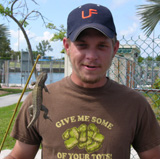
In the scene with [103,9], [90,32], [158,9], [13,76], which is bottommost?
[13,76]

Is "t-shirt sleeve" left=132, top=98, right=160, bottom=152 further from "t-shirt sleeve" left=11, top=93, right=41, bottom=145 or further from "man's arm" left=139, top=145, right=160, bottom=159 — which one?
"t-shirt sleeve" left=11, top=93, right=41, bottom=145

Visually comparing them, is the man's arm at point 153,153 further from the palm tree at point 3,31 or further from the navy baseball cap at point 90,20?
the palm tree at point 3,31

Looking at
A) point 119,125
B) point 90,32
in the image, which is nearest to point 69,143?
point 119,125

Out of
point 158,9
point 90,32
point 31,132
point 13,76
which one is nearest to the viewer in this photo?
point 90,32

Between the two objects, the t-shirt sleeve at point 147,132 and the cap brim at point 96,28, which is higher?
the cap brim at point 96,28

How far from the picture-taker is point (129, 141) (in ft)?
4.75

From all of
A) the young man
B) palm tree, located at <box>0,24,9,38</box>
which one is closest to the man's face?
the young man

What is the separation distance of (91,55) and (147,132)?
0.67 metres

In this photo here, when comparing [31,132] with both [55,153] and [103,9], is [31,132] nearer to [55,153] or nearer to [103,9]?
[55,153]

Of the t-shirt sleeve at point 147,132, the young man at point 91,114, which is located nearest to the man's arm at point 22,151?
the young man at point 91,114

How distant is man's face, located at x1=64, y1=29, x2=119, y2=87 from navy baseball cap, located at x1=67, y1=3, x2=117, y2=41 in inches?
1.5

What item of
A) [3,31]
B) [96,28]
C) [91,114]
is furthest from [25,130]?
[3,31]

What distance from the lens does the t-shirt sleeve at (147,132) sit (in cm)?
149

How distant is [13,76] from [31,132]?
33.9 meters
